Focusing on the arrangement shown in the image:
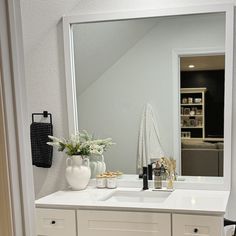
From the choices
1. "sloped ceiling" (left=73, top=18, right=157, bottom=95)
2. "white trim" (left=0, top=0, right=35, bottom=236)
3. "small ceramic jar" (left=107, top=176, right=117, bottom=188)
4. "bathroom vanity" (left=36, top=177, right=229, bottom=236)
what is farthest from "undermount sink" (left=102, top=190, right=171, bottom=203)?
"white trim" (left=0, top=0, right=35, bottom=236)

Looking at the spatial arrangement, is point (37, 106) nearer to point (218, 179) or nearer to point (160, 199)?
point (160, 199)

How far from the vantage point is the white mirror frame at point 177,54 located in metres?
2.18

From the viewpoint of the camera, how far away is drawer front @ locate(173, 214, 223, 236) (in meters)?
1.81

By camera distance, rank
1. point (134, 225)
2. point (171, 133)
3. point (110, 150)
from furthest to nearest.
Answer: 1. point (110, 150)
2. point (171, 133)
3. point (134, 225)

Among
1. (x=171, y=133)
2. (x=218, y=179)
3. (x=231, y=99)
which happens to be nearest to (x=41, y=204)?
(x=171, y=133)

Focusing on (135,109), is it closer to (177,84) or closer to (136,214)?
(177,84)

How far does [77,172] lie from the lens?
2.36 metres

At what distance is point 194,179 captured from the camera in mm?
2359

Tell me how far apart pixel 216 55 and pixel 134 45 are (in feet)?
2.04

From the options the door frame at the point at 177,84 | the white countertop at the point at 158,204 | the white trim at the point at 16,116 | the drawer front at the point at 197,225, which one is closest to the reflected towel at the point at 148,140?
the door frame at the point at 177,84

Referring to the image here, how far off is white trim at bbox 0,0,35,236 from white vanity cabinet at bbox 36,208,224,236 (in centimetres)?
123

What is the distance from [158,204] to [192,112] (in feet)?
2.45

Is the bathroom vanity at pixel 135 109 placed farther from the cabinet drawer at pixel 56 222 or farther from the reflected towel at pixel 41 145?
the reflected towel at pixel 41 145

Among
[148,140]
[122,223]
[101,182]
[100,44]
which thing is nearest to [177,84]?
[148,140]
